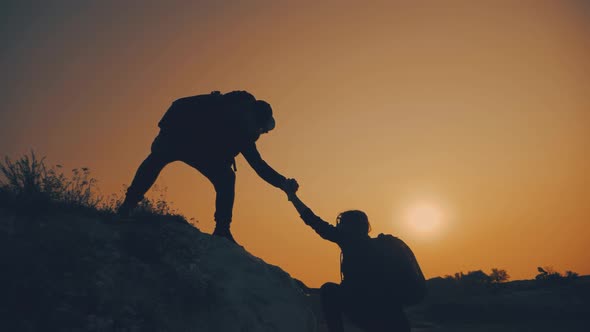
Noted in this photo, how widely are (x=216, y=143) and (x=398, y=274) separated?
9.08ft

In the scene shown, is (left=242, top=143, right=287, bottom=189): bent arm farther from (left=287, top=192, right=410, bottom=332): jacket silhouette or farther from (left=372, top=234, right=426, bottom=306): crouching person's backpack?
A: (left=372, top=234, right=426, bottom=306): crouching person's backpack

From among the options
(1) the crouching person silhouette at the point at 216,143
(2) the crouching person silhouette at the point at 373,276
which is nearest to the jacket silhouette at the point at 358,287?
(2) the crouching person silhouette at the point at 373,276

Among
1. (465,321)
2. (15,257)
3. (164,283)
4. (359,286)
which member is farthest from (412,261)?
(465,321)

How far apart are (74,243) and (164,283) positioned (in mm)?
876

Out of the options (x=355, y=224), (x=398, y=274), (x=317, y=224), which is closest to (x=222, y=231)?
(x=317, y=224)

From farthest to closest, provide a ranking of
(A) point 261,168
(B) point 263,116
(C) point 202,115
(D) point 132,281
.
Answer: (B) point 263,116 → (A) point 261,168 → (C) point 202,115 → (D) point 132,281

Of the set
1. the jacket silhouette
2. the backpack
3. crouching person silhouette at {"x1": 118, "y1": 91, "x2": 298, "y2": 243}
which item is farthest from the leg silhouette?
the jacket silhouette

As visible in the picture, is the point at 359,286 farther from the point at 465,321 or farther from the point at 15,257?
the point at 465,321

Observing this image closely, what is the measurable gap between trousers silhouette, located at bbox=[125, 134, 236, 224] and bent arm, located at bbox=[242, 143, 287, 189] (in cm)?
26

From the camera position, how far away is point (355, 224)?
14.2 ft

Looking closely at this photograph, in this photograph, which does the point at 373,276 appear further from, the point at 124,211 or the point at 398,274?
the point at 124,211

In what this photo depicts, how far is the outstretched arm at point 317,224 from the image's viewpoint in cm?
444

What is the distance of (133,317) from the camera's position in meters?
A: 3.70

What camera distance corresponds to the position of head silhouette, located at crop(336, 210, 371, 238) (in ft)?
14.2
